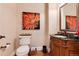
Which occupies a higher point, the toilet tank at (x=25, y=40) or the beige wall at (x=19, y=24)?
the beige wall at (x=19, y=24)

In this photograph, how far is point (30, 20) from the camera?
1.87 meters

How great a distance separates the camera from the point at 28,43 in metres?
2.06

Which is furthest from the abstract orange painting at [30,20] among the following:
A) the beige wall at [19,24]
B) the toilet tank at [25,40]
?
the toilet tank at [25,40]

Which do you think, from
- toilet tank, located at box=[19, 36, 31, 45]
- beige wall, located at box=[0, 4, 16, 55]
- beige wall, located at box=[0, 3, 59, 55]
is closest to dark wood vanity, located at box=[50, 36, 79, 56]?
beige wall, located at box=[0, 3, 59, 55]

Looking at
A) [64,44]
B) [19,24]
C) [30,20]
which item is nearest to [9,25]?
[19,24]

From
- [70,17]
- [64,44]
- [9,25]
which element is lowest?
[64,44]

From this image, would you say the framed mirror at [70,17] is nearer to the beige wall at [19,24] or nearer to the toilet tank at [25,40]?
the beige wall at [19,24]

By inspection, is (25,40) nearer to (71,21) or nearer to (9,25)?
(9,25)

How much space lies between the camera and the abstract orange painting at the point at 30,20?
1855 millimetres

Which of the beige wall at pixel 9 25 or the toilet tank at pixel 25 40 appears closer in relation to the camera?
the beige wall at pixel 9 25

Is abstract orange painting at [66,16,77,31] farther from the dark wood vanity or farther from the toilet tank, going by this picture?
the toilet tank

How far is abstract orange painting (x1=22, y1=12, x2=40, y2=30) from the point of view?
1855 millimetres

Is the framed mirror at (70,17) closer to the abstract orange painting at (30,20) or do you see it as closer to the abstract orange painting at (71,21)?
the abstract orange painting at (71,21)

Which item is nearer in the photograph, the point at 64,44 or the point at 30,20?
the point at 30,20
